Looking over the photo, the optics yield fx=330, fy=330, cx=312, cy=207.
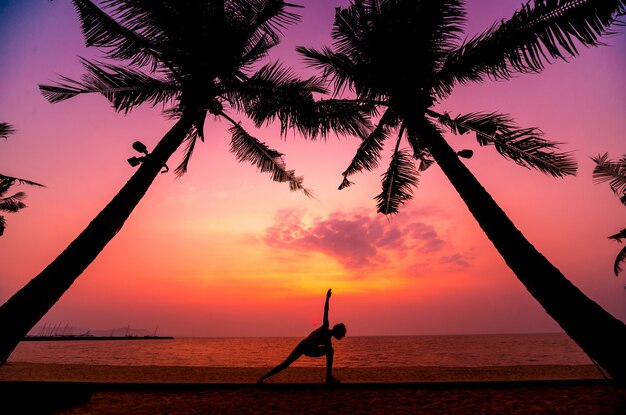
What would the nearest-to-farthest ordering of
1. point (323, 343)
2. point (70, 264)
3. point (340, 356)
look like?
1. point (70, 264)
2. point (323, 343)
3. point (340, 356)

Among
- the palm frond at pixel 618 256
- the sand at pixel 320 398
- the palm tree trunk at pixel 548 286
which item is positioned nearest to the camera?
the palm tree trunk at pixel 548 286

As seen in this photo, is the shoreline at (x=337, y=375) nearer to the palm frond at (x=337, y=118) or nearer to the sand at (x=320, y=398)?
the sand at (x=320, y=398)

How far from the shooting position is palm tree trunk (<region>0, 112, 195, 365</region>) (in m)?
3.12

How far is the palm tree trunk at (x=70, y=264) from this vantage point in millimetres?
3119

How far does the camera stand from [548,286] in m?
3.33

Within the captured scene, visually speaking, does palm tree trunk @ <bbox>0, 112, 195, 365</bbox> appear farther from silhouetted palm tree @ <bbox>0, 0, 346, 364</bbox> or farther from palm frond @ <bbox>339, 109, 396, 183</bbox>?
palm frond @ <bbox>339, 109, 396, 183</bbox>

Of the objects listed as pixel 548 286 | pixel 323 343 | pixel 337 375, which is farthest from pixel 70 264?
pixel 337 375

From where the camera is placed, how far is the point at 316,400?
4863 mm

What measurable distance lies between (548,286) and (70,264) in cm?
499

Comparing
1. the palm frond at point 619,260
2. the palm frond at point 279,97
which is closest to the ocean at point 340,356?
the palm frond at point 619,260

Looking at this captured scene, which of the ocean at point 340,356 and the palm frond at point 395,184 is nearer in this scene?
the palm frond at point 395,184

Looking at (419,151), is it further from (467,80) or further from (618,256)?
(618,256)

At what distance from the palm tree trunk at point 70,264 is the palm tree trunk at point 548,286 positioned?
161 inches

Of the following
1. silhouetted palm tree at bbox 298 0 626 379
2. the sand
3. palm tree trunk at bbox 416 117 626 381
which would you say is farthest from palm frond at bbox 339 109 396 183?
the sand
